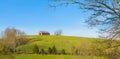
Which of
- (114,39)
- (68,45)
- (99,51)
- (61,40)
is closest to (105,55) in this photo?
(99,51)

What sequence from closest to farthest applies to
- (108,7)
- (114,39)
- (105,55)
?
(108,7) < (114,39) < (105,55)

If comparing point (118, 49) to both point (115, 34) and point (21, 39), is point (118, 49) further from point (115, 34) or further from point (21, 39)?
point (21, 39)

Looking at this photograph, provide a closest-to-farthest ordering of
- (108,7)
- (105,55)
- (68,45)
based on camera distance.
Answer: (108,7) < (105,55) < (68,45)

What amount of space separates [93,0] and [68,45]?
257 ft

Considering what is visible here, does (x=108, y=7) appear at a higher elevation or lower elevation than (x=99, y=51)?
higher

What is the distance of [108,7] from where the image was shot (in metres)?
12.6

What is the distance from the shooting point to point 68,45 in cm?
9088

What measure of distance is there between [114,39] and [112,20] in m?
0.96

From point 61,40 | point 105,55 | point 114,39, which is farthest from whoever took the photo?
point 61,40

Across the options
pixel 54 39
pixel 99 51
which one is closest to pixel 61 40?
pixel 54 39

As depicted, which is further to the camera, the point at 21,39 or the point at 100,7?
the point at 21,39

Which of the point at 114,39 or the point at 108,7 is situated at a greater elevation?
the point at 108,7

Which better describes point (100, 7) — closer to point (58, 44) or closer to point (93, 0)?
point (93, 0)

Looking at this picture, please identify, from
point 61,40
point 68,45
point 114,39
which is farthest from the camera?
point 61,40
